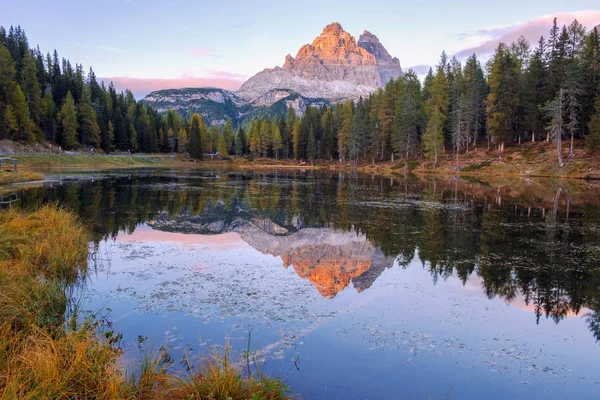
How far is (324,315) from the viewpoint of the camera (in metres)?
10.4

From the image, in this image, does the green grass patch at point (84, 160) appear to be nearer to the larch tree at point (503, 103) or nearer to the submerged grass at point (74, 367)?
the submerged grass at point (74, 367)

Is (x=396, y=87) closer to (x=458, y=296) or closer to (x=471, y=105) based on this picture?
(x=471, y=105)

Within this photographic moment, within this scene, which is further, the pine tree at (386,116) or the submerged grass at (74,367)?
the pine tree at (386,116)

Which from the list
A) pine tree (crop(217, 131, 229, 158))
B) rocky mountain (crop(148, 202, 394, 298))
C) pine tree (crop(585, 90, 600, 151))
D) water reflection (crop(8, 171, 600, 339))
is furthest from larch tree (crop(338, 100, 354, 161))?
rocky mountain (crop(148, 202, 394, 298))

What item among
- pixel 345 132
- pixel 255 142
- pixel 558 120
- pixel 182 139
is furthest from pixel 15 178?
pixel 182 139

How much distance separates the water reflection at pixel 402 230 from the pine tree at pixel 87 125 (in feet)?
246

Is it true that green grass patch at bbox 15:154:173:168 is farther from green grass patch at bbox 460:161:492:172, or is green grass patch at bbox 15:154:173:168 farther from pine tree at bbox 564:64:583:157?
pine tree at bbox 564:64:583:157

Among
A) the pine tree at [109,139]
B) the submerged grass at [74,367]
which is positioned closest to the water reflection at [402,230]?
the submerged grass at [74,367]

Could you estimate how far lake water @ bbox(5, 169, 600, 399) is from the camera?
7.80 meters

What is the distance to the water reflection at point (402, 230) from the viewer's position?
13.4 m

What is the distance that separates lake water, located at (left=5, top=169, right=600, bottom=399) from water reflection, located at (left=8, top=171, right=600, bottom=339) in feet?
0.36

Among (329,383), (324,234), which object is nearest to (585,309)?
(329,383)

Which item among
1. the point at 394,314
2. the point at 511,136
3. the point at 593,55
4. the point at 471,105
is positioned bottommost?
the point at 394,314

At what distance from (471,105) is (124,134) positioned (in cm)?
9545
